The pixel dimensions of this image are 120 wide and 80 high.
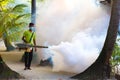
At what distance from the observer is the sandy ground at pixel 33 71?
1192 centimetres

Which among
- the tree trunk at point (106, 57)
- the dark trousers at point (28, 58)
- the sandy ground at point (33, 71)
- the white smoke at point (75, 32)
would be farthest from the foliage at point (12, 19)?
the tree trunk at point (106, 57)

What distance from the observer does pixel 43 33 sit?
15.0m

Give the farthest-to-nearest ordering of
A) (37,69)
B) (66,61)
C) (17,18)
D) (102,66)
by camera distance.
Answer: (17,18) < (37,69) < (66,61) < (102,66)

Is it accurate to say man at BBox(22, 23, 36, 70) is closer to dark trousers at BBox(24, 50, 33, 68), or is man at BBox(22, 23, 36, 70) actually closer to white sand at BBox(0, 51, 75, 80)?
dark trousers at BBox(24, 50, 33, 68)

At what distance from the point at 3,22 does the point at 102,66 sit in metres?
4.63

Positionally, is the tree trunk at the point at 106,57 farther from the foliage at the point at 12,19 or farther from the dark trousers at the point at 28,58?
the foliage at the point at 12,19

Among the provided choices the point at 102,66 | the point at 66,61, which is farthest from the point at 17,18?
the point at 102,66

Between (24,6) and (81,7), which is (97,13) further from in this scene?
(24,6)

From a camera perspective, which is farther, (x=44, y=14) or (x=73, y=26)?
(x=44, y=14)

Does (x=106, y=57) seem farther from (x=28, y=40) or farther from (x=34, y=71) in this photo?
(x=28, y=40)

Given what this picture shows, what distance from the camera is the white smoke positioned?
12.5 m

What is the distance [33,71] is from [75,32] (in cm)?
226

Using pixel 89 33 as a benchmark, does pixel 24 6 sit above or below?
above

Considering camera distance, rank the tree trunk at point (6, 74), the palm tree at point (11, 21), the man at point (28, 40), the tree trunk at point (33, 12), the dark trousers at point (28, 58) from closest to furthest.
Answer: the tree trunk at point (6, 74) < the man at point (28, 40) < the dark trousers at point (28, 58) < the palm tree at point (11, 21) < the tree trunk at point (33, 12)
